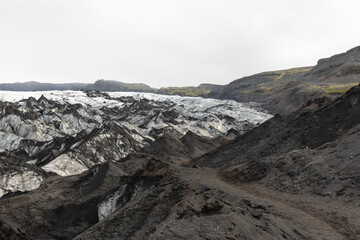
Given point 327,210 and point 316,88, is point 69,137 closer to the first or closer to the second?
point 327,210

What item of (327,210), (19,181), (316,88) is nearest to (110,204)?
(327,210)

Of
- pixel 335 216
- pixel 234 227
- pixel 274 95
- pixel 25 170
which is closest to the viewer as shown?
pixel 234 227

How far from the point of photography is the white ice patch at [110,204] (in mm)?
24422

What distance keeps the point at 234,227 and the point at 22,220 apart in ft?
73.3

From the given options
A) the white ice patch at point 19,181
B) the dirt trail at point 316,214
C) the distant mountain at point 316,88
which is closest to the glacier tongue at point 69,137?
the white ice patch at point 19,181

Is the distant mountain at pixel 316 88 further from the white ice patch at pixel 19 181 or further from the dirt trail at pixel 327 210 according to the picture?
the white ice patch at pixel 19 181

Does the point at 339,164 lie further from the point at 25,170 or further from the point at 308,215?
the point at 25,170

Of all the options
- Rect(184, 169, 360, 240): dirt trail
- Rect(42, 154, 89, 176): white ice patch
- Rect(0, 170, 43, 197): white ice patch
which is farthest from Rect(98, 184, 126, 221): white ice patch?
Rect(42, 154, 89, 176): white ice patch

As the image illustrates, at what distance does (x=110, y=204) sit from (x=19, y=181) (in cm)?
2242

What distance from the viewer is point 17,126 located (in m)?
66.8

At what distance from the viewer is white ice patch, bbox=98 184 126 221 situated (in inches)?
961

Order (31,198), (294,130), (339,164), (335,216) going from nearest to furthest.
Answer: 1. (335,216)
2. (339,164)
3. (31,198)
4. (294,130)

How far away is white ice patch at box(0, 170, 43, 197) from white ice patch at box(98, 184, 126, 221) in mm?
20150

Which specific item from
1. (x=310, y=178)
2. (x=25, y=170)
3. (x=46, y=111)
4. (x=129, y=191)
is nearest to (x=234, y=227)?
(x=310, y=178)
